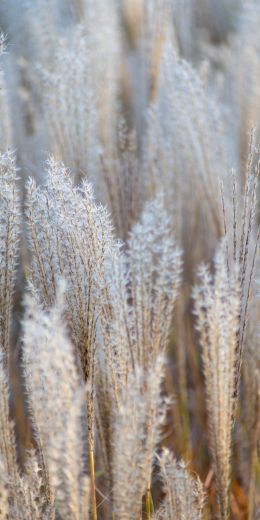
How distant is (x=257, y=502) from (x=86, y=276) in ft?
3.02

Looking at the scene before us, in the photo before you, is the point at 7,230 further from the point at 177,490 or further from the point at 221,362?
the point at 177,490

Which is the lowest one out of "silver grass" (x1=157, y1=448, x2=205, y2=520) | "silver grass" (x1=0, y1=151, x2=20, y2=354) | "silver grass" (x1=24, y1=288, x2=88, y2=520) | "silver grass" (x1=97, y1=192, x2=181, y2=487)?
"silver grass" (x1=157, y1=448, x2=205, y2=520)

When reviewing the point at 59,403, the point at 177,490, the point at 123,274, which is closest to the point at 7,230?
the point at 123,274

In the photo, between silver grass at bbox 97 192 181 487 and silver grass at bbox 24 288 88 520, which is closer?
silver grass at bbox 24 288 88 520

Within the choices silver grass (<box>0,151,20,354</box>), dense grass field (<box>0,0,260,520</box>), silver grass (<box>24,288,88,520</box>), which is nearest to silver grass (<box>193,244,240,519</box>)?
dense grass field (<box>0,0,260,520</box>)

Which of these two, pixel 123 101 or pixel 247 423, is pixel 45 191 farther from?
pixel 123 101

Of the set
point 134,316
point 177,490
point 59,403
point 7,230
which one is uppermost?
point 7,230

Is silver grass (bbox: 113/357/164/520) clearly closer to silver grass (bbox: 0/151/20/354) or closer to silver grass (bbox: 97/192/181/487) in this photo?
silver grass (bbox: 97/192/181/487)

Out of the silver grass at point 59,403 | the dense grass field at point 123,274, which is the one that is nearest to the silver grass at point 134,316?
the dense grass field at point 123,274

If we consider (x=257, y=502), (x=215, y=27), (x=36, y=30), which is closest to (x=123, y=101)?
(x=36, y=30)

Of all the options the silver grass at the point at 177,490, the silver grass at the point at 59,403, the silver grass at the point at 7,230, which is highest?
the silver grass at the point at 7,230

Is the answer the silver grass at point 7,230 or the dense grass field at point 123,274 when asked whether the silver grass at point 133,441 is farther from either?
the silver grass at point 7,230

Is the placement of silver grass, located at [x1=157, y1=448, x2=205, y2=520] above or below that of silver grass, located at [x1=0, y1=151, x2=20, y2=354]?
below

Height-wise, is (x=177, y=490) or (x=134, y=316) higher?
(x=134, y=316)
